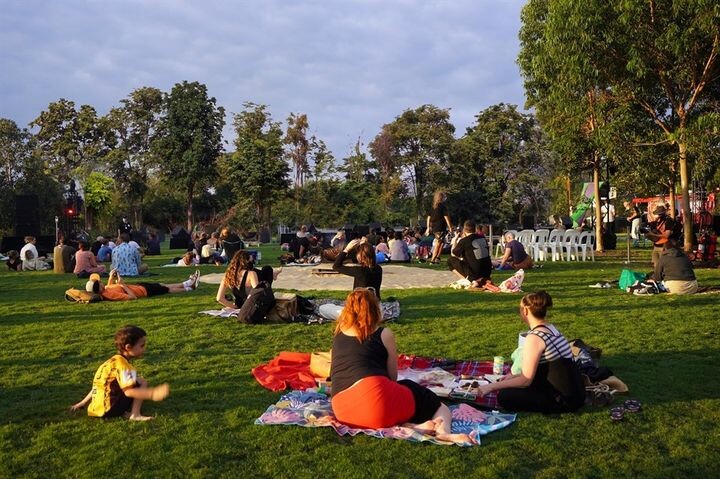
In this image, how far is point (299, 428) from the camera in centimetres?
486

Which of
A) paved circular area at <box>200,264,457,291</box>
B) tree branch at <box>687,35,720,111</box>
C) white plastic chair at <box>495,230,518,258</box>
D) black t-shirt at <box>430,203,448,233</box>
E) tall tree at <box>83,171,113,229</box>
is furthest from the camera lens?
tall tree at <box>83,171,113,229</box>

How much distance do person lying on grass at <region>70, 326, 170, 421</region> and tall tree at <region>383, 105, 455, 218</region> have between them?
1757 inches

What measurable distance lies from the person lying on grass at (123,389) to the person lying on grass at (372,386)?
4.20ft

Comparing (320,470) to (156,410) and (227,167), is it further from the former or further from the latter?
(227,167)

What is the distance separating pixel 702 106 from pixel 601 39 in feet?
15.3

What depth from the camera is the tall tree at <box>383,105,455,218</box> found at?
50094 mm

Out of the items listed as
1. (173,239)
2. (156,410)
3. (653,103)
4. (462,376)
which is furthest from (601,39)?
(173,239)

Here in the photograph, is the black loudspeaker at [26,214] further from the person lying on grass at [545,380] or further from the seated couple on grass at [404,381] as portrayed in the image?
the person lying on grass at [545,380]

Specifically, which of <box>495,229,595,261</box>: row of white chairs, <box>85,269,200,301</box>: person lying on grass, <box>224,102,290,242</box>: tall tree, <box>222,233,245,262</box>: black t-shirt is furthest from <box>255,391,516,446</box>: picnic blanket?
<box>224,102,290,242</box>: tall tree

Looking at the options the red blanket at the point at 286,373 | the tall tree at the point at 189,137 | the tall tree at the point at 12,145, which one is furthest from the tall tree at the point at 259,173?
the red blanket at the point at 286,373

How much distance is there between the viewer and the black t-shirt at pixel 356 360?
189 inches

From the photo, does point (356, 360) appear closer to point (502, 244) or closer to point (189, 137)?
point (502, 244)

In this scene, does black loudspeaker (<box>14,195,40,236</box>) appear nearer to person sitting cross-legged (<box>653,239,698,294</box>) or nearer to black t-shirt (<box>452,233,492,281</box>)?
black t-shirt (<box>452,233,492,281</box>)

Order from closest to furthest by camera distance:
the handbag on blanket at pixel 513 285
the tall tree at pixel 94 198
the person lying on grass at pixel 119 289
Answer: the person lying on grass at pixel 119 289 < the handbag on blanket at pixel 513 285 < the tall tree at pixel 94 198
